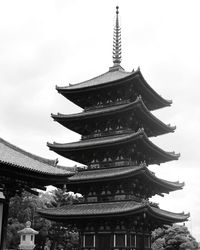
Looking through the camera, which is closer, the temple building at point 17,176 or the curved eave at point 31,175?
the curved eave at point 31,175

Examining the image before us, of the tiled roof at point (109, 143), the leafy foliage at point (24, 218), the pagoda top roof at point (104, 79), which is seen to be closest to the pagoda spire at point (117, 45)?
the pagoda top roof at point (104, 79)

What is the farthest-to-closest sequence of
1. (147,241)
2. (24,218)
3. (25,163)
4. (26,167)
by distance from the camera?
1. (24,218)
2. (147,241)
3. (25,163)
4. (26,167)

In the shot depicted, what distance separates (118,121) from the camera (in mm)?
41969

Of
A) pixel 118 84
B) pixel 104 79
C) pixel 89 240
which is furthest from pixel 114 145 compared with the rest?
pixel 104 79

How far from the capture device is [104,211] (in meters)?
36.9

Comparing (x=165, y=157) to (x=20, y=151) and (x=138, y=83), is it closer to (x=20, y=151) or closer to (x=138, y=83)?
(x=138, y=83)

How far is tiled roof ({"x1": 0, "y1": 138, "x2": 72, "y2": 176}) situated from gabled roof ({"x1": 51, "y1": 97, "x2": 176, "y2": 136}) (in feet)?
43.7

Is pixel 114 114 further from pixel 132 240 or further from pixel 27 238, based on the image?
pixel 27 238

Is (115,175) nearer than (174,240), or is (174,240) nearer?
(115,175)

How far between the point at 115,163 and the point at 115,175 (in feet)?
11.0

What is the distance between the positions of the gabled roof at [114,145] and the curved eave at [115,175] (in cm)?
216

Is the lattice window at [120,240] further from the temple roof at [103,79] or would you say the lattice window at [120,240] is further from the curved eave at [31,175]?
the temple roof at [103,79]

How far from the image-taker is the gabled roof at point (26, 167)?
871 inches

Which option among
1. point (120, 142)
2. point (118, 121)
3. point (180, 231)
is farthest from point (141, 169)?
point (180, 231)
